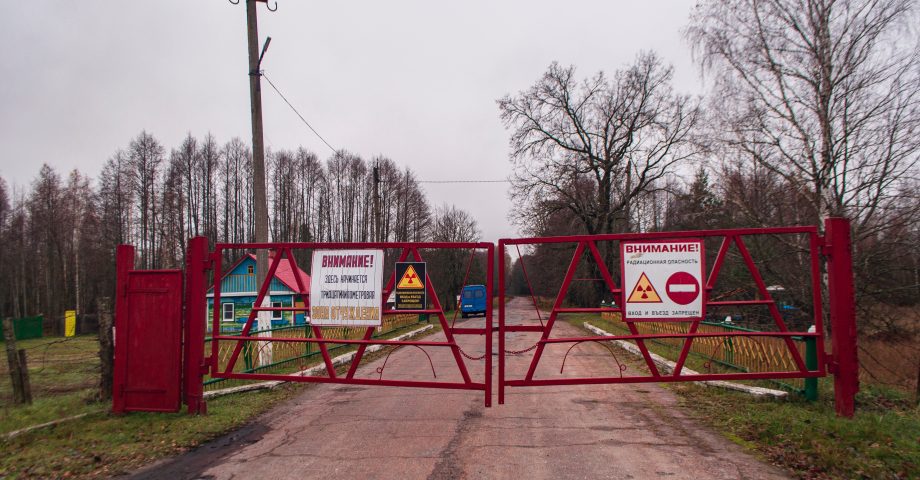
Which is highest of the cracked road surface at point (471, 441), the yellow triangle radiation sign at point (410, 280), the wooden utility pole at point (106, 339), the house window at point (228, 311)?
the yellow triangle radiation sign at point (410, 280)

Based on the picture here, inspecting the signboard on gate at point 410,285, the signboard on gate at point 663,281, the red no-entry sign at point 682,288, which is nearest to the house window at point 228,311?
the signboard on gate at point 410,285

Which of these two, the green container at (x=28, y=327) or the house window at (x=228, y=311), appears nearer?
the house window at (x=228, y=311)

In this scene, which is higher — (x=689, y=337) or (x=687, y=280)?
(x=687, y=280)

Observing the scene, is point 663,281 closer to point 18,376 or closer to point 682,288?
point 682,288

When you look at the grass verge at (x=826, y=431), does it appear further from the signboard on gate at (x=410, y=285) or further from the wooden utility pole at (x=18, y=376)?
the wooden utility pole at (x=18, y=376)

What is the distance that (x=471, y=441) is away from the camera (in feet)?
20.2

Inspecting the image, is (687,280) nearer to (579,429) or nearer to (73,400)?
(579,429)

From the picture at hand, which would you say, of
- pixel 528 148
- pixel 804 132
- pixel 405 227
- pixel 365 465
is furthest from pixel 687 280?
pixel 405 227

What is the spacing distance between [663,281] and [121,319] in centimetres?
734

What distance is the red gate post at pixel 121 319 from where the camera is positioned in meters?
7.43

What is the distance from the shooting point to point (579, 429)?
6.75 meters

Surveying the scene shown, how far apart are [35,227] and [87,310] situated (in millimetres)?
8258

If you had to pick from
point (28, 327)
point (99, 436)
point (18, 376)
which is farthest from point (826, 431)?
point (28, 327)

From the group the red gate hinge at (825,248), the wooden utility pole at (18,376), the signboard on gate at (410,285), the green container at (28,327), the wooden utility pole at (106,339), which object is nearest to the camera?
the red gate hinge at (825,248)
